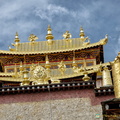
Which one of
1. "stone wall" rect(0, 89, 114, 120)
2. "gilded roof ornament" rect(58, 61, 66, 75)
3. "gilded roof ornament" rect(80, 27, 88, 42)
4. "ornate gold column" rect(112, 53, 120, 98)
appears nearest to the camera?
"ornate gold column" rect(112, 53, 120, 98)

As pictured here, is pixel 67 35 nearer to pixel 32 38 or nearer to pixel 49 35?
pixel 49 35

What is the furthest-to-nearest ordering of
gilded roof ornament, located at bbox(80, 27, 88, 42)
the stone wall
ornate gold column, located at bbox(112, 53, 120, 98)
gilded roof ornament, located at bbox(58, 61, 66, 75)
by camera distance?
gilded roof ornament, located at bbox(80, 27, 88, 42) → gilded roof ornament, located at bbox(58, 61, 66, 75) → the stone wall → ornate gold column, located at bbox(112, 53, 120, 98)

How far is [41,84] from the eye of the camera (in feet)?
74.4

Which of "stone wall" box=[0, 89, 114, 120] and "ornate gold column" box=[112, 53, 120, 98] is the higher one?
"ornate gold column" box=[112, 53, 120, 98]

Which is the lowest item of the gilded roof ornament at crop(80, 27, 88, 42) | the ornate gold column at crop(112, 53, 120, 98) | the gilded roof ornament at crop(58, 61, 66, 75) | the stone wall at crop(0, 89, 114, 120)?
the stone wall at crop(0, 89, 114, 120)

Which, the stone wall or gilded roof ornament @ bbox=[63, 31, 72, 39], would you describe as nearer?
the stone wall

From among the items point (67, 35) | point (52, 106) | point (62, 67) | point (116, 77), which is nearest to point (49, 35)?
point (67, 35)

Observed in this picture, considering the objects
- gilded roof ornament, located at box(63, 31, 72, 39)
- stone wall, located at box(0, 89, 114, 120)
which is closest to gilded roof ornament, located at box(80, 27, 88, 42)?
gilded roof ornament, located at box(63, 31, 72, 39)

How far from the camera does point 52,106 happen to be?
852 inches

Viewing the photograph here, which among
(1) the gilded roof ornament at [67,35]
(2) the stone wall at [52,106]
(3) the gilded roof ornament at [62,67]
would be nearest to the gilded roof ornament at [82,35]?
(1) the gilded roof ornament at [67,35]

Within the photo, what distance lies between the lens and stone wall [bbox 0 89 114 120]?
69.4ft

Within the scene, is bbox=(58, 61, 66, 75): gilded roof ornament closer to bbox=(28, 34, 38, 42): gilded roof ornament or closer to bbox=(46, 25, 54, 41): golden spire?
bbox=(46, 25, 54, 41): golden spire

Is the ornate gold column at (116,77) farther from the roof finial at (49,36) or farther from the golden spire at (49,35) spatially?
the golden spire at (49,35)

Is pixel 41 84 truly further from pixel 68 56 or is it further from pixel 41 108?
pixel 68 56
